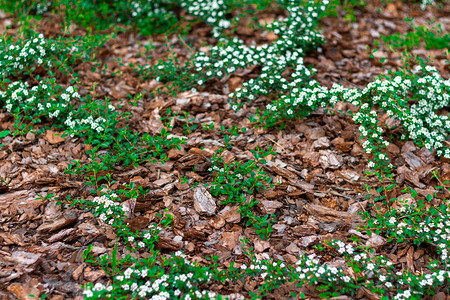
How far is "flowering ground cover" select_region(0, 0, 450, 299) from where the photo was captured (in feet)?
11.1

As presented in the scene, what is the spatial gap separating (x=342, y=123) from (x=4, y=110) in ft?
13.5

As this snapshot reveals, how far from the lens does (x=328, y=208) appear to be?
3988mm

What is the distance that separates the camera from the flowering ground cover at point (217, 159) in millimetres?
3371

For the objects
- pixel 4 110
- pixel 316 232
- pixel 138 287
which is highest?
pixel 4 110

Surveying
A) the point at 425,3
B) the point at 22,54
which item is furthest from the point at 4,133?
the point at 425,3

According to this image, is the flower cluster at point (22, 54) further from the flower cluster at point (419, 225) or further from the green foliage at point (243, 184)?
the flower cluster at point (419, 225)

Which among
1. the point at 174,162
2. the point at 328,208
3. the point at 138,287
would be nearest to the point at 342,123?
the point at 328,208

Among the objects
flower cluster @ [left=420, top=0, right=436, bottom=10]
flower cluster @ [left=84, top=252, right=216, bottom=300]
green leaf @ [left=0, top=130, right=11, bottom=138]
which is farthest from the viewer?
flower cluster @ [left=420, top=0, right=436, bottom=10]

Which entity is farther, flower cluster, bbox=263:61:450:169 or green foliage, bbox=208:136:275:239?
flower cluster, bbox=263:61:450:169

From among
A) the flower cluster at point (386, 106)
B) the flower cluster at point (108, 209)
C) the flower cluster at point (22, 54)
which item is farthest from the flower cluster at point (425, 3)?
the flower cluster at point (108, 209)

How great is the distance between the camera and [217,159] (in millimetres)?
4211

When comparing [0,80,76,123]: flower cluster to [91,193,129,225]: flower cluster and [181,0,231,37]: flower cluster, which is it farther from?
[181,0,231,37]: flower cluster

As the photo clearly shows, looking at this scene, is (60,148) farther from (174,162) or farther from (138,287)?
(138,287)

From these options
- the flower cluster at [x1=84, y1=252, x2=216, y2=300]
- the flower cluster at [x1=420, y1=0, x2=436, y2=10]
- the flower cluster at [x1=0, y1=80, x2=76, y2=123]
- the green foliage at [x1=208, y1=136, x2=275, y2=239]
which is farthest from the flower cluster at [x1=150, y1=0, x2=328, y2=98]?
the flower cluster at [x1=420, y1=0, x2=436, y2=10]
